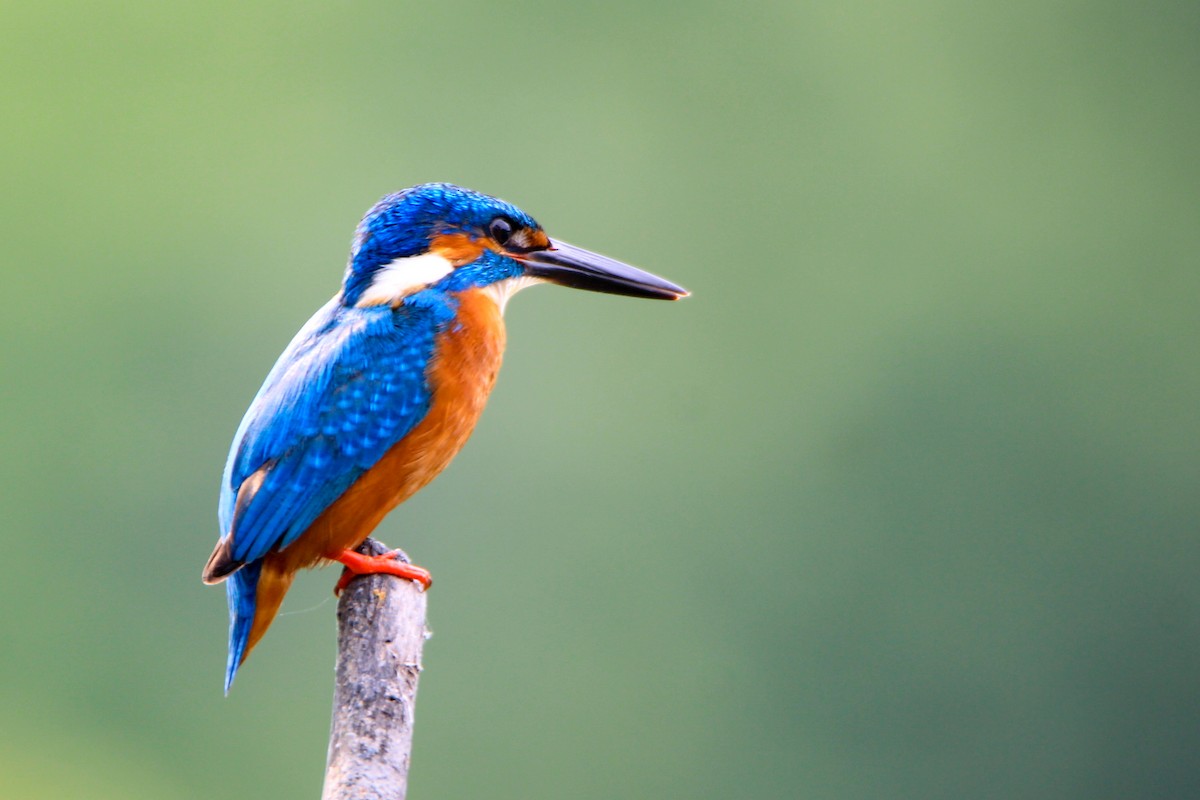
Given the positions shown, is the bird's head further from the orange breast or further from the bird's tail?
the bird's tail

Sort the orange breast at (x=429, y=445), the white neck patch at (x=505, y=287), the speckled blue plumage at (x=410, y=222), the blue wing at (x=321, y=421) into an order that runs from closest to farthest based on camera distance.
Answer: the blue wing at (x=321, y=421)
the orange breast at (x=429, y=445)
the speckled blue plumage at (x=410, y=222)
the white neck patch at (x=505, y=287)

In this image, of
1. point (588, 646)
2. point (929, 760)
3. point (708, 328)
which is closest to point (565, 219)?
point (708, 328)

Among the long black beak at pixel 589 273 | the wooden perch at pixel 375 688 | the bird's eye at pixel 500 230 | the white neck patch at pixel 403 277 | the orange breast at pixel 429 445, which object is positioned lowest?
the wooden perch at pixel 375 688

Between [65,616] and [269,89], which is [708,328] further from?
[65,616]

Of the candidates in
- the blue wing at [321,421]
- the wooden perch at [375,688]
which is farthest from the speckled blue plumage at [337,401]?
the wooden perch at [375,688]

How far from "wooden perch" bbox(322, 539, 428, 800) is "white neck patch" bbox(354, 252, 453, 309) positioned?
456 mm

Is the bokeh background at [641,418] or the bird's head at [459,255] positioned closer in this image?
the bird's head at [459,255]

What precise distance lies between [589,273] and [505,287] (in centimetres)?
15

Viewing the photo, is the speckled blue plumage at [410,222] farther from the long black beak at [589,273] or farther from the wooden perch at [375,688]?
the wooden perch at [375,688]

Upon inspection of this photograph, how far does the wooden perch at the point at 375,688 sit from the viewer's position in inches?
61.8

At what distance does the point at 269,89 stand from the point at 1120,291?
742cm

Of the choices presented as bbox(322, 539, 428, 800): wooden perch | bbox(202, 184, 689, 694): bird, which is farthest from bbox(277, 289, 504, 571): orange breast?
bbox(322, 539, 428, 800): wooden perch

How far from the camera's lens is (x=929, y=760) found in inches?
352

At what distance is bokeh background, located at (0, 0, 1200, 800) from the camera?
8.70 meters
